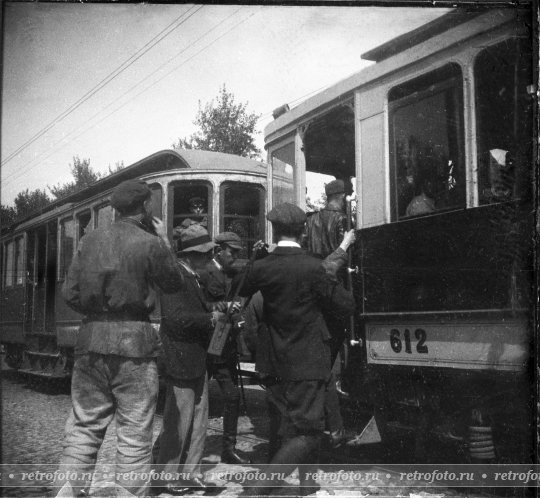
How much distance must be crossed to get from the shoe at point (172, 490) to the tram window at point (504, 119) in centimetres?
277

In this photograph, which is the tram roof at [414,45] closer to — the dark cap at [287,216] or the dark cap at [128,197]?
the dark cap at [287,216]

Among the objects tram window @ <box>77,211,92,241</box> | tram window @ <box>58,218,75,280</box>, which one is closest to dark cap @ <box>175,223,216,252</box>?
tram window @ <box>77,211,92,241</box>

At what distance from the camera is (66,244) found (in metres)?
10.1

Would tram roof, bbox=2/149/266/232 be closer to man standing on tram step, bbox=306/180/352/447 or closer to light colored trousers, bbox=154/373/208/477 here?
man standing on tram step, bbox=306/180/352/447

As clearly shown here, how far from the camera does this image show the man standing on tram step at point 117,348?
123 inches

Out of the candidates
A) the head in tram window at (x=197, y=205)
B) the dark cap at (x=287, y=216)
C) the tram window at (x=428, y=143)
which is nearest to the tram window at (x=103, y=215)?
the head in tram window at (x=197, y=205)

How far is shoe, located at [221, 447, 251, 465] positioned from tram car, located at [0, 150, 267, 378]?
271 cm

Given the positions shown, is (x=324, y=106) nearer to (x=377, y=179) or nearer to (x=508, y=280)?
(x=377, y=179)

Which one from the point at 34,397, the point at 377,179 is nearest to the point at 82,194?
the point at 34,397

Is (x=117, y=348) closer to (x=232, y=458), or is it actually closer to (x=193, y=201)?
(x=232, y=458)

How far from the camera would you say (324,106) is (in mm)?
5066

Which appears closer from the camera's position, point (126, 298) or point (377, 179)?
point (126, 298)

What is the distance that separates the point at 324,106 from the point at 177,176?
324 centimetres

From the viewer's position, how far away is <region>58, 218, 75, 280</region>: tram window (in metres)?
9.87
